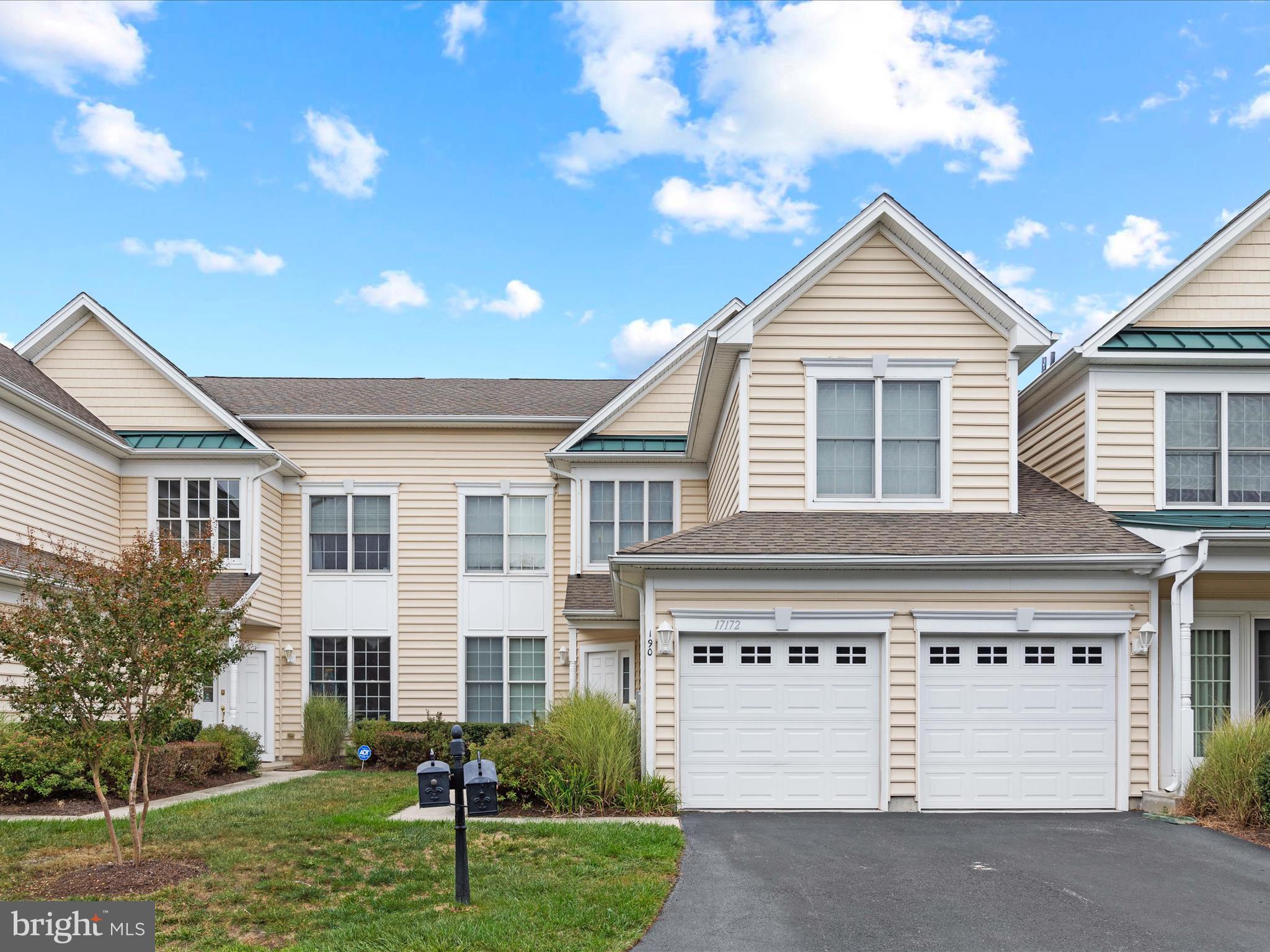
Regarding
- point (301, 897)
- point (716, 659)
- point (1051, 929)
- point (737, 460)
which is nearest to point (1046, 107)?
point (737, 460)

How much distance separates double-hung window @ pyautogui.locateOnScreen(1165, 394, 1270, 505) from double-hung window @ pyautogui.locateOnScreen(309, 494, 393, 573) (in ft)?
45.6

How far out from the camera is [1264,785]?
34.6 feet

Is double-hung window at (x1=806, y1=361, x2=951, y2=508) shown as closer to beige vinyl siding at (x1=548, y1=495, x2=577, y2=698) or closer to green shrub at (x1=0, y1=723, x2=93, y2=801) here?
beige vinyl siding at (x1=548, y1=495, x2=577, y2=698)

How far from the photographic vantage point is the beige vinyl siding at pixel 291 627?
19.4 m

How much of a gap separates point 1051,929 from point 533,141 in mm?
25219

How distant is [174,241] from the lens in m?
30.3

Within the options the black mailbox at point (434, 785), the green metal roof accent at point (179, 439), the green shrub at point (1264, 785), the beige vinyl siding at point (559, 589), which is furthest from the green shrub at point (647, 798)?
the green metal roof accent at point (179, 439)

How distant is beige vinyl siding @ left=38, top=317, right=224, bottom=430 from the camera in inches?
744

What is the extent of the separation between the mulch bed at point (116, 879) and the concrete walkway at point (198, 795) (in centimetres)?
162

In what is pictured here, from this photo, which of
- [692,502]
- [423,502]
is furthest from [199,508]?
[692,502]

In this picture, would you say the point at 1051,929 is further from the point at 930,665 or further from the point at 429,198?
the point at 429,198

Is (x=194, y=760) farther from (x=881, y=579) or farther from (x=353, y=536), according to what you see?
(x=881, y=579)

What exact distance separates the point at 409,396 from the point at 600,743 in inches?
457

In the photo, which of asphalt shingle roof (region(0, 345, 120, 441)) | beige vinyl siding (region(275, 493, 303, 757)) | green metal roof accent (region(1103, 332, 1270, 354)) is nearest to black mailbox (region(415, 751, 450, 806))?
green metal roof accent (region(1103, 332, 1270, 354))
